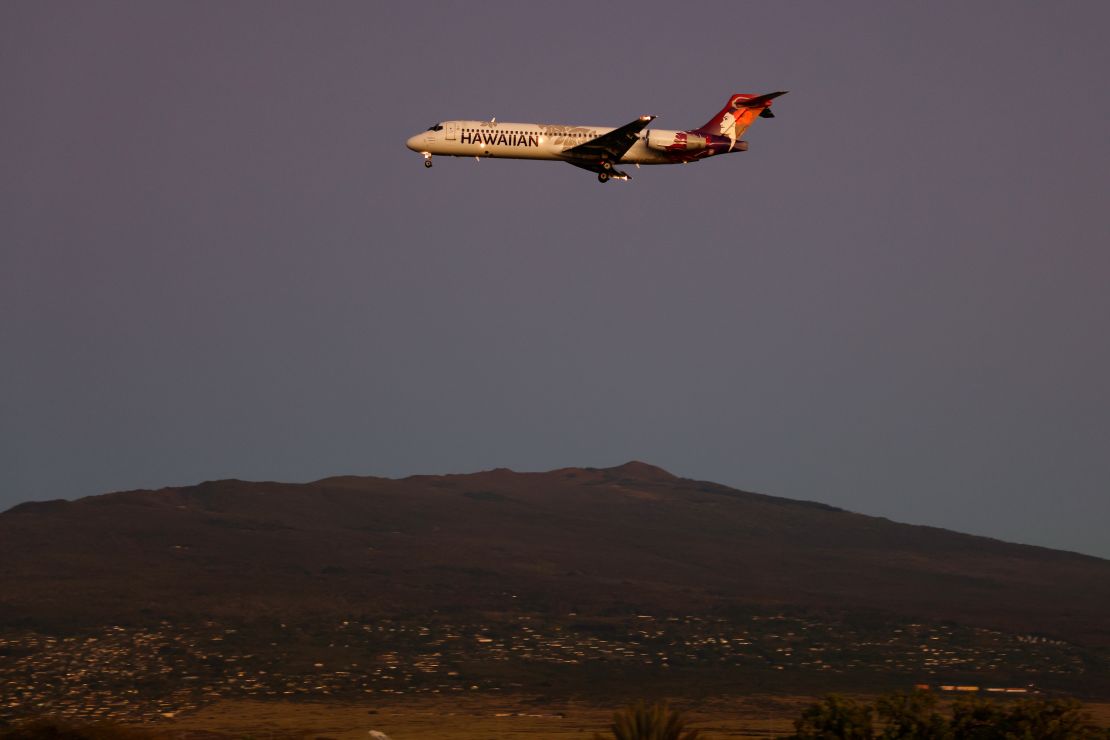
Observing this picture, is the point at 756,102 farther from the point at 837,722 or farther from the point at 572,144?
the point at 837,722

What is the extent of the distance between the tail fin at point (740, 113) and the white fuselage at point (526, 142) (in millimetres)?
12239

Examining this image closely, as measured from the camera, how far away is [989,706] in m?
95.4

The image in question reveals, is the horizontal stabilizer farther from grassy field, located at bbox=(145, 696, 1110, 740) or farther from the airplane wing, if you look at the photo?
grassy field, located at bbox=(145, 696, 1110, 740)

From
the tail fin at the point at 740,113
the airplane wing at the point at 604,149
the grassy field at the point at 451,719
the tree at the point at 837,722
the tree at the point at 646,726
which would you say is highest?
the tail fin at the point at 740,113

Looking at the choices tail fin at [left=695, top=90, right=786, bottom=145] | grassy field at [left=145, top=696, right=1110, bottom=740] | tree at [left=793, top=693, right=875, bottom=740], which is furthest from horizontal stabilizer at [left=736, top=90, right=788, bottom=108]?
grassy field at [left=145, top=696, right=1110, bottom=740]

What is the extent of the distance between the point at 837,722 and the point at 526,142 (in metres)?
40.7

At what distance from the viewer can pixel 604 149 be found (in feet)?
294

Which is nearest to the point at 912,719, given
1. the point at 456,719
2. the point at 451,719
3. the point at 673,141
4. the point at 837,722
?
the point at 837,722

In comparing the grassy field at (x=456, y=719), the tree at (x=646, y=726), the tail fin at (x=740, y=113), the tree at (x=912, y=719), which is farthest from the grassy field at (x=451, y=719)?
the tree at (x=646, y=726)

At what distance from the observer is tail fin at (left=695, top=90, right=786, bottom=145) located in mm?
102812

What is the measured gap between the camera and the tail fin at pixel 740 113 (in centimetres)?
10281

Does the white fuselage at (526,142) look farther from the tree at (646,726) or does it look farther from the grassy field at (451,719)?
the grassy field at (451,719)

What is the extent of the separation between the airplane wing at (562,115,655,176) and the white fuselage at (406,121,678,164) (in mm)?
585

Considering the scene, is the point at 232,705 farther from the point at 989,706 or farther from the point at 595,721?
→ the point at 989,706
